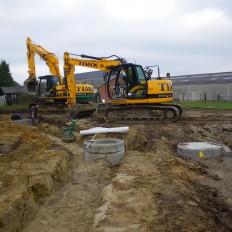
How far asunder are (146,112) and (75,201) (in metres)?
10.2

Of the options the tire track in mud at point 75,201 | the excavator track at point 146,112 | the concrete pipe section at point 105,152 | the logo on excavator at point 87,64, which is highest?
the logo on excavator at point 87,64

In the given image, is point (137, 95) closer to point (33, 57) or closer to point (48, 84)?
point (48, 84)

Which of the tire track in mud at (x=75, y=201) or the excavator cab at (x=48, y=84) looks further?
the excavator cab at (x=48, y=84)

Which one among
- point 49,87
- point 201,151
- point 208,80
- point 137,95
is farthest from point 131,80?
point 208,80

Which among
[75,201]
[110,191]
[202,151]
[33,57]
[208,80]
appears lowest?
[75,201]

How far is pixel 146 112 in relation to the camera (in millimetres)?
16359

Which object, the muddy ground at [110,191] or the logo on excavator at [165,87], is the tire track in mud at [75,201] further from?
the logo on excavator at [165,87]

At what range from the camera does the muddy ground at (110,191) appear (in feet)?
→ 16.6

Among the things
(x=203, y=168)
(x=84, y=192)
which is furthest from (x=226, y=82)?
(x=84, y=192)

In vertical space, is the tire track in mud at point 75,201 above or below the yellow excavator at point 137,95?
below

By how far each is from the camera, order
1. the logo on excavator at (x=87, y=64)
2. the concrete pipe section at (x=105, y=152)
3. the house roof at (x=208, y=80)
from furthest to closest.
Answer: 1. the house roof at (x=208, y=80)
2. the logo on excavator at (x=87, y=64)
3. the concrete pipe section at (x=105, y=152)

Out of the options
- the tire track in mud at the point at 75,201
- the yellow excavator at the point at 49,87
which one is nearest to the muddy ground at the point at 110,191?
the tire track in mud at the point at 75,201

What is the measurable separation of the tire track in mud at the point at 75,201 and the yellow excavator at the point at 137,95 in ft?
23.5

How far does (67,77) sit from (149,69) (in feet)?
16.9
